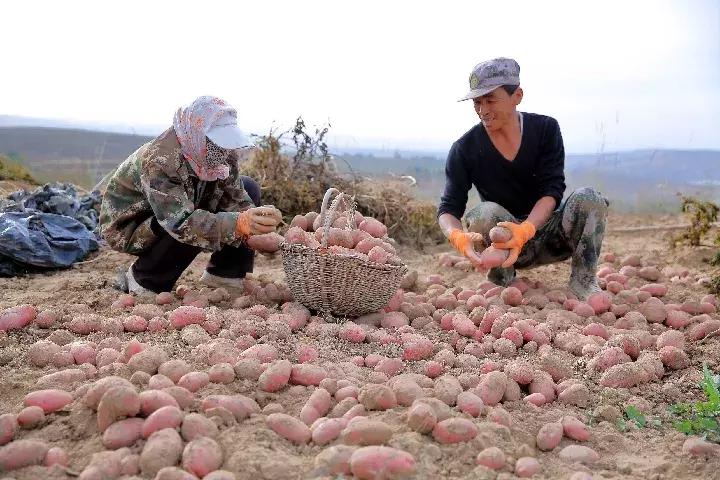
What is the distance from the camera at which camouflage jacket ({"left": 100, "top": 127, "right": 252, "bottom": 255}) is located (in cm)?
294

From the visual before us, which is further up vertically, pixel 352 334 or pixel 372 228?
pixel 372 228

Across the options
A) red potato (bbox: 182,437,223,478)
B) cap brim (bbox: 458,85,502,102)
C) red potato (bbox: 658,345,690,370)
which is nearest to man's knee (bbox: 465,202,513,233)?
cap brim (bbox: 458,85,502,102)

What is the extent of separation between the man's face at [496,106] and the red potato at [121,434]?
2.25 metres

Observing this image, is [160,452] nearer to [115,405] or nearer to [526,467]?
[115,405]

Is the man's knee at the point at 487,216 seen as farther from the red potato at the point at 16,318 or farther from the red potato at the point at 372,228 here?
the red potato at the point at 16,318

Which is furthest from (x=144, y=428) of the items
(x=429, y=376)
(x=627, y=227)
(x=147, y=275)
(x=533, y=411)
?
(x=627, y=227)

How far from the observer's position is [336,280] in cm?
278

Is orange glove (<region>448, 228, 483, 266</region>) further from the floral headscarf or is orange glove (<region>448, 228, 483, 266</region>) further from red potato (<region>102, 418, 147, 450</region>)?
red potato (<region>102, 418, 147, 450</region>)

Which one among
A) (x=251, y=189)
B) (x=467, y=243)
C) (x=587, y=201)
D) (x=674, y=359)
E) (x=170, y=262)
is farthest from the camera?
(x=251, y=189)

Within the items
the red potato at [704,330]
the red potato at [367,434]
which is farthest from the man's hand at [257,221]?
the red potato at [704,330]

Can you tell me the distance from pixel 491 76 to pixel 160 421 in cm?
225

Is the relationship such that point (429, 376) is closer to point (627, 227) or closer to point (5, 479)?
point (5, 479)

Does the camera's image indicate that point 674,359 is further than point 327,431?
Yes

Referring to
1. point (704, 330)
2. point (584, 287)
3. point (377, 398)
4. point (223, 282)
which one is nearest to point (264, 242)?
point (223, 282)
